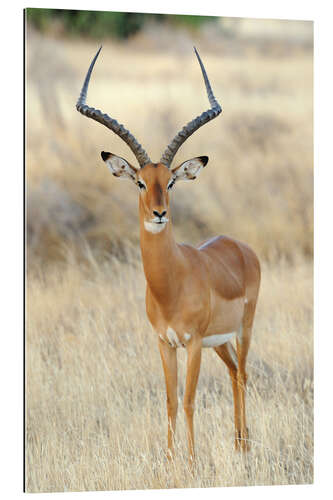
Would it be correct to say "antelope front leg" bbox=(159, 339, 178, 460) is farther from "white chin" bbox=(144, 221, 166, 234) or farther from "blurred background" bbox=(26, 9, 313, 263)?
"blurred background" bbox=(26, 9, 313, 263)

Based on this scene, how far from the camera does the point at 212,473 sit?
5.06 meters

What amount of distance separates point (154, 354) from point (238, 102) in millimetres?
3395

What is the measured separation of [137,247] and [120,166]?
4.02 meters

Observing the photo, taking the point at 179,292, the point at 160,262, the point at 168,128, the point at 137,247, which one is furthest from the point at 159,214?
the point at 168,128

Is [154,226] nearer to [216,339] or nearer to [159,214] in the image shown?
[159,214]

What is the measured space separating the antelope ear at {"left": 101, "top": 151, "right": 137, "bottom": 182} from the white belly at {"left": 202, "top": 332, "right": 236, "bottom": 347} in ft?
3.14

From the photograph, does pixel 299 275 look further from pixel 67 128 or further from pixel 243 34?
pixel 67 128

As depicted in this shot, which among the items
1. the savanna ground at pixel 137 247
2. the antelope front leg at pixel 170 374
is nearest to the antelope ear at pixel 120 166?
the antelope front leg at pixel 170 374

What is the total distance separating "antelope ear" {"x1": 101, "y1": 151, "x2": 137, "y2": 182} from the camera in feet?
15.2

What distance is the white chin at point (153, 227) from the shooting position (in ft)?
15.0

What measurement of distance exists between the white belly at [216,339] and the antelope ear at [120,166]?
3.14ft

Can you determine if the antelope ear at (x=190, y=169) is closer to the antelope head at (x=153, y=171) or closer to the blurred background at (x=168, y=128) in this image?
the antelope head at (x=153, y=171)

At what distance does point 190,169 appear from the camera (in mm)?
4664
